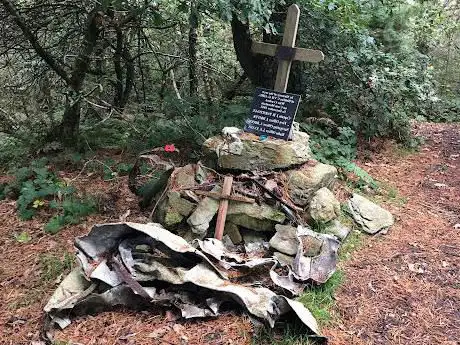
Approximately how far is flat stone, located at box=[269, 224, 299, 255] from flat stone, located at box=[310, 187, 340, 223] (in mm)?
401

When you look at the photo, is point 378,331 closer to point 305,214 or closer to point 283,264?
point 283,264

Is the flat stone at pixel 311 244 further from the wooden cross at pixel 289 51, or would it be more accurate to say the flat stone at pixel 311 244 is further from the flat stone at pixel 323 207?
the wooden cross at pixel 289 51

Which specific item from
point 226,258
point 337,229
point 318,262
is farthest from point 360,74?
point 226,258

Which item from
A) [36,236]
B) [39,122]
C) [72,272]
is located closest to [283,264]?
[72,272]

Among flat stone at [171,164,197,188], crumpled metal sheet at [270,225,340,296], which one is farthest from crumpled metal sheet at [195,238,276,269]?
flat stone at [171,164,197,188]

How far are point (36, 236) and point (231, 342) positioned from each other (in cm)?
237

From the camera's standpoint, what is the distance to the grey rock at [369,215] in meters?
4.54

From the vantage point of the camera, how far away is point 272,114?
457 cm

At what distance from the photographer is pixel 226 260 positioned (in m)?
3.58

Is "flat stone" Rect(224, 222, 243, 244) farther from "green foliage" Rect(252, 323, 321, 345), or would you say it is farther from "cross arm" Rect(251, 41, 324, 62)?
"cross arm" Rect(251, 41, 324, 62)

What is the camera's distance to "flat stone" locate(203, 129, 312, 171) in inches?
172

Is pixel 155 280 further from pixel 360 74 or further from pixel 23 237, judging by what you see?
pixel 360 74

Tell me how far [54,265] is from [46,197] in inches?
47.9

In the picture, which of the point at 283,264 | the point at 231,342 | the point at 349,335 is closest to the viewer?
the point at 231,342
